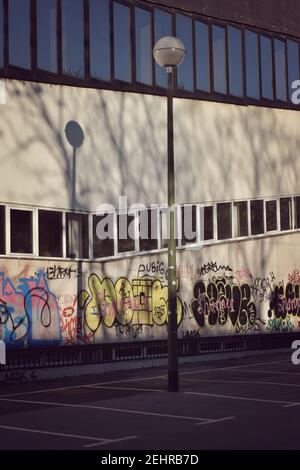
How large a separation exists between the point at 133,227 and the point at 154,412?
9.36 m

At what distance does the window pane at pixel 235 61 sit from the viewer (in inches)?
1001

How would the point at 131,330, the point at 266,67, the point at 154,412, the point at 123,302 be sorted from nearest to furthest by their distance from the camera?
the point at 154,412, the point at 123,302, the point at 131,330, the point at 266,67

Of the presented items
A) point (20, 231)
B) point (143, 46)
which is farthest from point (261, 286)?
point (20, 231)

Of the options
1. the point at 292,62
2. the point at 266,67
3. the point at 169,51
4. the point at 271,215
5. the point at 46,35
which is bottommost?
the point at 271,215

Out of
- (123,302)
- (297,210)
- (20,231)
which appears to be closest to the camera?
(20,231)

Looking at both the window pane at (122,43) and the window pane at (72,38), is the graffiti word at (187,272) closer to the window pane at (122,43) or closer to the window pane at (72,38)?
the window pane at (122,43)

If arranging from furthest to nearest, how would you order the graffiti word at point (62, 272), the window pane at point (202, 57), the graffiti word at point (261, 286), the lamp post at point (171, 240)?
1. the graffiti word at point (261, 286)
2. the window pane at point (202, 57)
3. the graffiti word at point (62, 272)
4. the lamp post at point (171, 240)

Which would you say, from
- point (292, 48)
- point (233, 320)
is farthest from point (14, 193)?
point (292, 48)

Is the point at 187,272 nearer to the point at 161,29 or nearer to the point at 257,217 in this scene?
the point at 257,217

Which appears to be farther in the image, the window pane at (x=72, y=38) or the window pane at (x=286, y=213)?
the window pane at (x=286, y=213)

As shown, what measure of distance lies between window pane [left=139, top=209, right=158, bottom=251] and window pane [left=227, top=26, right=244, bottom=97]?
5295 mm

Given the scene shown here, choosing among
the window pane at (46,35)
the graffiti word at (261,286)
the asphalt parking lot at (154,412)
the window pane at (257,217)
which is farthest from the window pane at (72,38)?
the graffiti word at (261,286)

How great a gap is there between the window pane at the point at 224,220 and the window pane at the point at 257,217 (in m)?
1.04

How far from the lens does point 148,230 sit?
22203 millimetres
